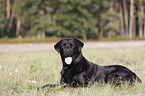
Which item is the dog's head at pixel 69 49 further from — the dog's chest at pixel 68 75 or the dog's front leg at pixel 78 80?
the dog's front leg at pixel 78 80

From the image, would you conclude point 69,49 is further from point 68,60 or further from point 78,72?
point 78,72

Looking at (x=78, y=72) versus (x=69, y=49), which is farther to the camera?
(x=78, y=72)

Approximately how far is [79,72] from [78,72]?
0.09ft

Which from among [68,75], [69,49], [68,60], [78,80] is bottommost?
[78,80]

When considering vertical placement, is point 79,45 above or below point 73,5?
below

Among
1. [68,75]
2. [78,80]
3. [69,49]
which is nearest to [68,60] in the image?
[69,49]

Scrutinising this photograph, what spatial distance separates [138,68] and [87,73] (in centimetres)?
256

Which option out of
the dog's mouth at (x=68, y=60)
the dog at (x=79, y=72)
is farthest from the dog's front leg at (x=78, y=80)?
the dog's mouth at (x=68, y=60)

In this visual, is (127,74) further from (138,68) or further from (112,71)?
(138,68)

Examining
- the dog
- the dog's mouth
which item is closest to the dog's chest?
the dog

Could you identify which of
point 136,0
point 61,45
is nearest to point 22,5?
point 136,0

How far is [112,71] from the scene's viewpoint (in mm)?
4918

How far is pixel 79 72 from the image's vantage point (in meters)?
4.52

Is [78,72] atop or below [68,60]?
below
